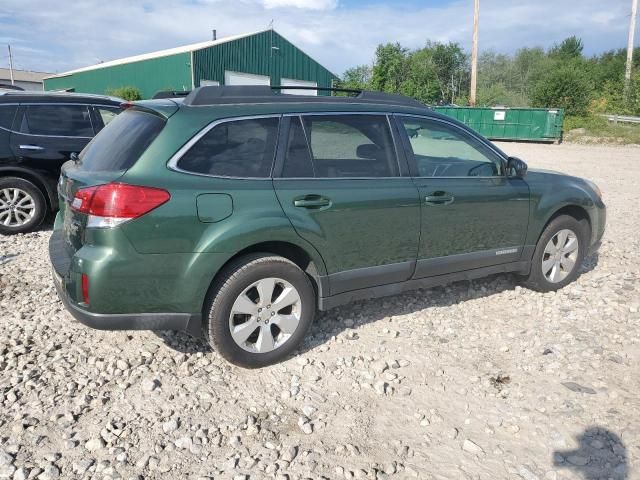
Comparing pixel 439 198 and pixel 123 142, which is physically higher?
pixel 123 142

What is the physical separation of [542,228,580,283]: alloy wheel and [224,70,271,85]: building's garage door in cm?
2608

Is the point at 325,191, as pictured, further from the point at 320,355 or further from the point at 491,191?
the point at 491,191

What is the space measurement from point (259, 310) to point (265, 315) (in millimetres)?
57

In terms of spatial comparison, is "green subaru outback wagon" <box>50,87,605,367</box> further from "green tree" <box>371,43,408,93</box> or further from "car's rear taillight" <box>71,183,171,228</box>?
"green tree" <box>371,43,408,93</box>

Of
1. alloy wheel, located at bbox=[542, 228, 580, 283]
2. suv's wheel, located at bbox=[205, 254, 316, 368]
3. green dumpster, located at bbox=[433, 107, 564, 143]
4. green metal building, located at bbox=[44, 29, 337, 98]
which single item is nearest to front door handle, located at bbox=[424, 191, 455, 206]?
suv's wheel, located at bbox=[205, 254, 316, 368]

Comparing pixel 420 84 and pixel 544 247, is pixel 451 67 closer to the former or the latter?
pixel 420 84

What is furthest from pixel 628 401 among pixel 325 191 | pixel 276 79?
pixel 276 79

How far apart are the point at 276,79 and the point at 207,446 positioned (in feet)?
100

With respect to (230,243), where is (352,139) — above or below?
above

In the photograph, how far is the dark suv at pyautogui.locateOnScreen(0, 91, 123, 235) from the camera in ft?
21.2

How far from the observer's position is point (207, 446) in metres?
2.79

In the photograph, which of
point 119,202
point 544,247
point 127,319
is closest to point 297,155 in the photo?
point 119,202

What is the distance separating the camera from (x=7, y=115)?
254 inches

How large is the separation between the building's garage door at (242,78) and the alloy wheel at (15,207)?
77.1 ft
